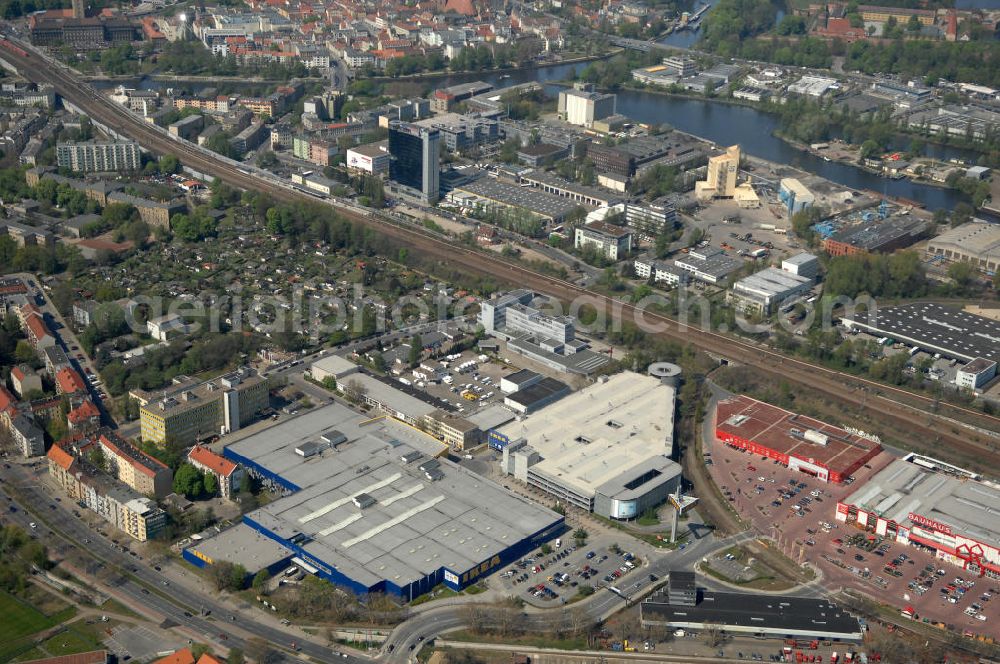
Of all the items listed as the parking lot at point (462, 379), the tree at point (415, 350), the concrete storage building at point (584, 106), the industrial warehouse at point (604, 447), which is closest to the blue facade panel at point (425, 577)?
the industrial warehouse at point (604, 447)

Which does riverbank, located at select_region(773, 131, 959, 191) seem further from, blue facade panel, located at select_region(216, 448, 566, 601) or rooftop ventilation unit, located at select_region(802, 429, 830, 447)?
blue facade panel, located at select_region(216, 448, 566, 601)

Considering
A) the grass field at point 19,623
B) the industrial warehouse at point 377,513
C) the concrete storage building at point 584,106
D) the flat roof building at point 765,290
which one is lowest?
the grass field at point 19,623

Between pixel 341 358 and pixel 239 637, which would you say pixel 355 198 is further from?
pixel 239 637

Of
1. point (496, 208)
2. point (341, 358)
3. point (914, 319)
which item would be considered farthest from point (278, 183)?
point (914, 319)

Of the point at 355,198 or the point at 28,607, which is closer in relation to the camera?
the point at 28,607

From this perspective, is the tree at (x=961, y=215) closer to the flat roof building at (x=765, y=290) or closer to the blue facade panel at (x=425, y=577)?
the flat roof building at (x=765, y=290)

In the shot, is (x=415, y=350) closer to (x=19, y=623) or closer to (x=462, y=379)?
(x=462, y=379)
